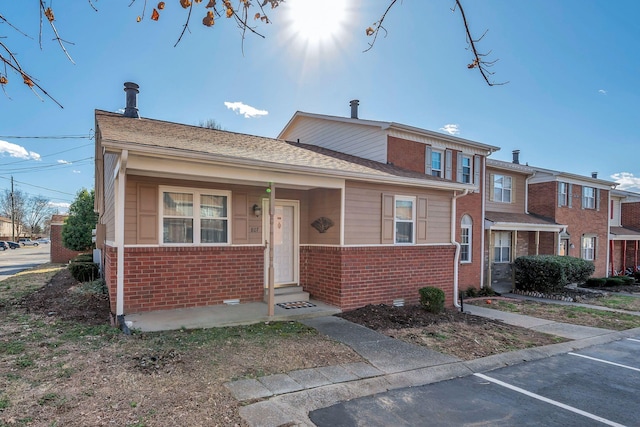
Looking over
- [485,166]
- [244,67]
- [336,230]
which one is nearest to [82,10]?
[244,67]

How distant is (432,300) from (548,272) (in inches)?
333

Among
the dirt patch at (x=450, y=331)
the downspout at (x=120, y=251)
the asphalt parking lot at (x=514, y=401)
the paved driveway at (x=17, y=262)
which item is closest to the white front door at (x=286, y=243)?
the dirt patch at (x=450, y=331)

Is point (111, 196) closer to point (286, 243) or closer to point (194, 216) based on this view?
point (194, 216)

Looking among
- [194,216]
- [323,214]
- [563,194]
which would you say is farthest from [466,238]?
[194,216]

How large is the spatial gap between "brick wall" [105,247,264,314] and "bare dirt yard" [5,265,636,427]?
78cm

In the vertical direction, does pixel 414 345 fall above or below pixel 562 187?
below

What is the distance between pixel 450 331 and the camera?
710cm

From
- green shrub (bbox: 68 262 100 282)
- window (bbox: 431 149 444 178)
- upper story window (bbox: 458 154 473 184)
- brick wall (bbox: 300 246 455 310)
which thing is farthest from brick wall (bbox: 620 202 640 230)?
green shrub (bbox: 68 262 100 282)

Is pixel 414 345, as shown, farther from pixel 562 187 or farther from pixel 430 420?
pixel 562 187

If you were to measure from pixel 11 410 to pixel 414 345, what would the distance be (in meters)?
5.22

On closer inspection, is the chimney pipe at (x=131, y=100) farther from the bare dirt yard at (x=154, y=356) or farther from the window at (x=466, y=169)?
the window at (x=466, y=169)

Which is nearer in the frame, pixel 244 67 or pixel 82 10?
pixel 82 10

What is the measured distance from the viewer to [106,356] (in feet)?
16.0

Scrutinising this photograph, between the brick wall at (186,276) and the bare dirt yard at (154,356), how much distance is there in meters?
0.78
